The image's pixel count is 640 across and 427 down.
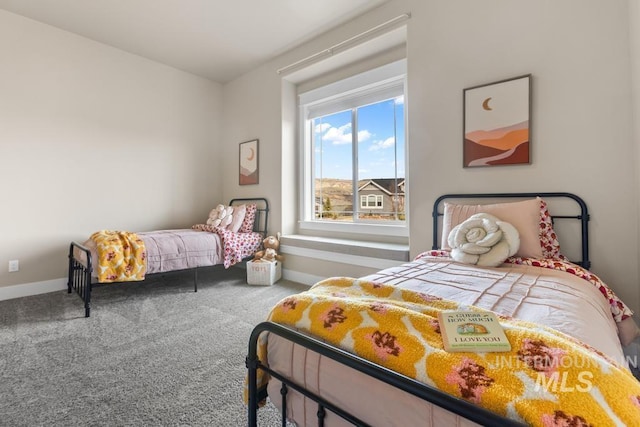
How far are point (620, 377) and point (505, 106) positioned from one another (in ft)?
6.62

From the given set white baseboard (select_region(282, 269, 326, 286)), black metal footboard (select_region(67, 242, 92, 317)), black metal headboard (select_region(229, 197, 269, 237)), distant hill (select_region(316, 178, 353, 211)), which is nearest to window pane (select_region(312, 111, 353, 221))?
distant hill (select_region(316, 178, 353, 211))

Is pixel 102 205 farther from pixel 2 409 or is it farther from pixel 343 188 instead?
pixel 343 188

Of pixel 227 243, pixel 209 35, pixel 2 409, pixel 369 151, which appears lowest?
pixel 2 409

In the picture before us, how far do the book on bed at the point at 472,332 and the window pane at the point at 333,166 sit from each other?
2766 mm

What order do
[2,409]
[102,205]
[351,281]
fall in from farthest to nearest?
[102,205]
[2,409]
[351,281]

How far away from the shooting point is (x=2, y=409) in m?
1.39

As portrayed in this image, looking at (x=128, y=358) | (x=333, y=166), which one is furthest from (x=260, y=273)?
(x=128, y=358)

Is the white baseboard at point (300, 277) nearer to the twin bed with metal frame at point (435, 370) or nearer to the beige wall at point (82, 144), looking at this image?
the beige wall at point (82, 144)

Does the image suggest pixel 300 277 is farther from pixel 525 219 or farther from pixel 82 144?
pixel 82 144

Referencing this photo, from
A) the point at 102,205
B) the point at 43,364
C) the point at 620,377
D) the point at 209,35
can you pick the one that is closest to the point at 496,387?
the point at 620,377

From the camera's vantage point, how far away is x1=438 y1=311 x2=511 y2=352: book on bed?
26.4 inches

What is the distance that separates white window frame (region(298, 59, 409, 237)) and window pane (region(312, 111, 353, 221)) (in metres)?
0.09

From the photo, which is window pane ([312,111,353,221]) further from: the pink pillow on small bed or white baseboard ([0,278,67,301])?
white baseboard ([0,278,67,301])

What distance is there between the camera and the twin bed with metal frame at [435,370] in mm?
571
